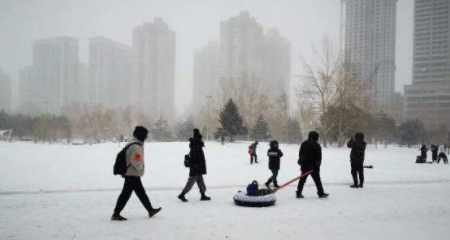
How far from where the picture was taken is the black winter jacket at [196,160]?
8273 millimetres

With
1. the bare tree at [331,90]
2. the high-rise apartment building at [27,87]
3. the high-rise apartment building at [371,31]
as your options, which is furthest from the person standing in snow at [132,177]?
the high-rise apartment building at [371,31]

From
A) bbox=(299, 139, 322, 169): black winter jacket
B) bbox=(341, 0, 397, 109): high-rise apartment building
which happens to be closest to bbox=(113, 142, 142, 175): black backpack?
bbox=(299, 139, 322, 169): black winter jacket

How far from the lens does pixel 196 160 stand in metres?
8.35

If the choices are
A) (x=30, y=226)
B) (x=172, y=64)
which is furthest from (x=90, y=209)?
(x=172, y=64)

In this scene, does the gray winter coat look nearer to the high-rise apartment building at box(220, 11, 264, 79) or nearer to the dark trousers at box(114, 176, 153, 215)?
the dark trousers at box(114, 176, 153, 215)

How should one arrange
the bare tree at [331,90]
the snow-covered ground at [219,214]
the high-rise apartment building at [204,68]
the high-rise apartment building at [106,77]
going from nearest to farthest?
the snow-covered ground at [219,214] < the bare tree at [331,90] < the high-rise apartment building at [106,77] < the high-rise apartment building at [204,68]

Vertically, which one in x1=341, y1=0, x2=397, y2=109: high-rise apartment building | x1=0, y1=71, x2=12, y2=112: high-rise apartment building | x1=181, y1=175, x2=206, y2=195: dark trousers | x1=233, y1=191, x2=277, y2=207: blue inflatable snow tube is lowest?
x1=233, y1=191, x2=277, y2=207: blue inflatable snow tube

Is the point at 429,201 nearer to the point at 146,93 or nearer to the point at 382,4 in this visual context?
the point at 146,93

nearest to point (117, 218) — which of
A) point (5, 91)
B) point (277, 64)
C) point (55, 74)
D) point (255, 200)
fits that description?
point (255, 200)

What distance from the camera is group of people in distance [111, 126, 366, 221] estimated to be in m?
6.48

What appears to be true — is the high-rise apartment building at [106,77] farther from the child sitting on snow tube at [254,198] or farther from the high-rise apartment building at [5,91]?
the child sitting on snow tube at [254,198]

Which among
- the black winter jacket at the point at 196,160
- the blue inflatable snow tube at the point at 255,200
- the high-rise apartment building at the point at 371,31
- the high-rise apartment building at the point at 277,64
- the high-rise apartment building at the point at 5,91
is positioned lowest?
the blue inflatable snow tube at the point at 255,200

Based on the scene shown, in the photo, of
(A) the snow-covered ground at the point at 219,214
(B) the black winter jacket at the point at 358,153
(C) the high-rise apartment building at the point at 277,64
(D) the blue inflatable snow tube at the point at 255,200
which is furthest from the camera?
(C) the high-rise apartment building at the point at 277,64

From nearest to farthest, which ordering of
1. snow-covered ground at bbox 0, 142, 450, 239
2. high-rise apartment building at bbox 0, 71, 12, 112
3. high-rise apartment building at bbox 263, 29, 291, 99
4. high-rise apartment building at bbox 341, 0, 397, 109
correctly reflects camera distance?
snow-covered ground at bbox 0, 142, 450, 239
high-rise apartment building at bbox 0, 71, 12, 112
high-rise apartment building at bbox 263, 29, 291, 99
high-rise apartment building at bbox 341, 0, 397, 109
